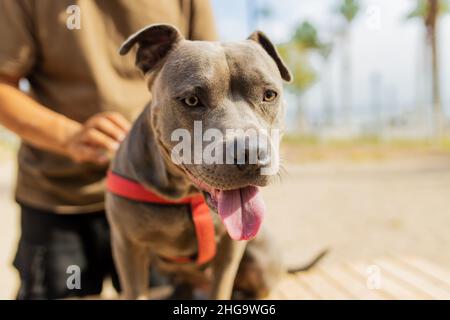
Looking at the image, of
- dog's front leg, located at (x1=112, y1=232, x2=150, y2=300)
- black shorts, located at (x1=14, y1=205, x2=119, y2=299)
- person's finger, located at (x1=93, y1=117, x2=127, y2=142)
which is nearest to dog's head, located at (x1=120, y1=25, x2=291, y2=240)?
person's finger, located at (x1=93, y1=117, x2=127, y2=142)

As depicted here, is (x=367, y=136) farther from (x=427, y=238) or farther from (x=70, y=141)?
(x=70, y=141)

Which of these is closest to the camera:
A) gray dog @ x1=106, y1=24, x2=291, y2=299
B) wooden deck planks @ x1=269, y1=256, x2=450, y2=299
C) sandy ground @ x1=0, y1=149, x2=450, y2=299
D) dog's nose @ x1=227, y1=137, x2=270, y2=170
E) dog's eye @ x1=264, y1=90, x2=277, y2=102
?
dog's nose @ x1=227, y1=137, x2=270, y2=170

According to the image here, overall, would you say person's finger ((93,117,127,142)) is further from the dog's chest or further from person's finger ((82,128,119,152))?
the dog's chest

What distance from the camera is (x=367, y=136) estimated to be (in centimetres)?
2294

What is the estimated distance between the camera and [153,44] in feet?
7.48

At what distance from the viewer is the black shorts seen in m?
3.10

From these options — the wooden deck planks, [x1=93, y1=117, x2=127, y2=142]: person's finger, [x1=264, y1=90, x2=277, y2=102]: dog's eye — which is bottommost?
the wooden deck planks

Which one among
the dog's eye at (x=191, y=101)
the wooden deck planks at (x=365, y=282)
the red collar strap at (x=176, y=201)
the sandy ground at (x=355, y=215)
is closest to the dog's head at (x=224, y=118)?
the dog's eye at (x=191, y=101)

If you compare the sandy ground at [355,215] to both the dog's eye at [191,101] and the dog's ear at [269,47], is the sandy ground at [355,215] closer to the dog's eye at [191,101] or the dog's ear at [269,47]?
the dog's ear at [269,47]

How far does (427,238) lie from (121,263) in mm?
5735

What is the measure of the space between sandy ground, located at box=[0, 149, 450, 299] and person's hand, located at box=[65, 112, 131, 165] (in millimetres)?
1601

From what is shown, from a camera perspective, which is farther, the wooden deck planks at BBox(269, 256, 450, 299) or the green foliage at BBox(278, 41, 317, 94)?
the green foliage at BBox(278, 41, 317, 94)
